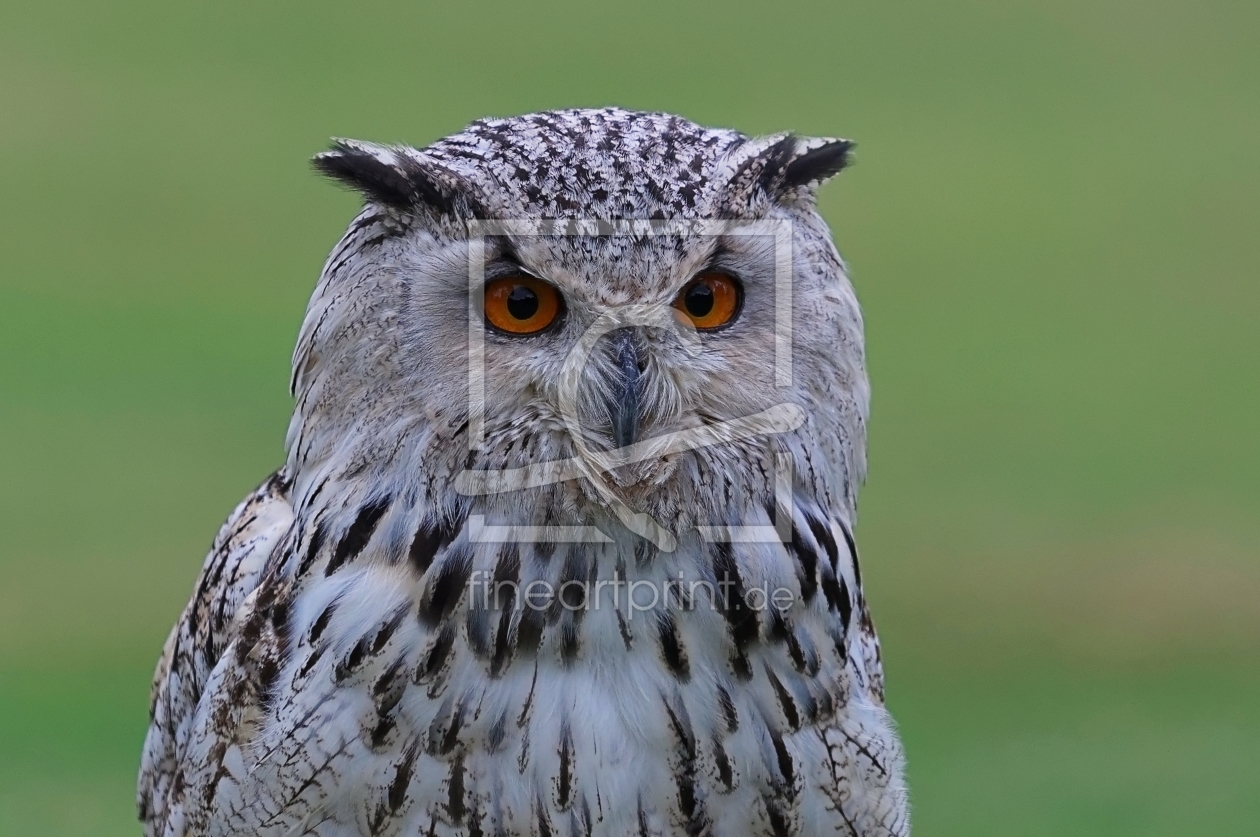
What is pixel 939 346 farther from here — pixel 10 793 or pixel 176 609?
pixel 10 793

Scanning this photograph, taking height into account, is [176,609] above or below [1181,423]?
below

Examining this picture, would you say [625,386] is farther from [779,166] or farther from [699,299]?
[779,166]

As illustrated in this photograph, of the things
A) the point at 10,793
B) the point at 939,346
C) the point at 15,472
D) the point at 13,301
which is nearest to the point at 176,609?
the point at 15,472

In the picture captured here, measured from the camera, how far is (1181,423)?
6328 mm

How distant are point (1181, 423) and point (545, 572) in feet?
16.7

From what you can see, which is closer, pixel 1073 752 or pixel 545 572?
pixel 545 572

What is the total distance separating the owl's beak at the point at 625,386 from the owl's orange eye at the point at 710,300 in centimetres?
7

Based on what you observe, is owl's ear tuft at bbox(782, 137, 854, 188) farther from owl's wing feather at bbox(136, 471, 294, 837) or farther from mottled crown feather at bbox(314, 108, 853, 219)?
owl's wing feather at bbox(136, 471, 294, 837)

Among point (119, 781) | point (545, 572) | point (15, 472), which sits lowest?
point (119, 781)

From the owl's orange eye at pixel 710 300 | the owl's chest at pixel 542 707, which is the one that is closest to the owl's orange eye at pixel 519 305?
the owl's orange eye at pixel 710 300

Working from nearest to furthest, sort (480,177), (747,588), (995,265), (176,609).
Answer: (480,177) < (747,588) < (176,609) < (995,265)

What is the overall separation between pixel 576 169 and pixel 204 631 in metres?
0.80

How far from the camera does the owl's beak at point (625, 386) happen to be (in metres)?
1.60

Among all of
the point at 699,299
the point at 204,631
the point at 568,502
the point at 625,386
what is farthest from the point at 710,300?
the point at 204,631
